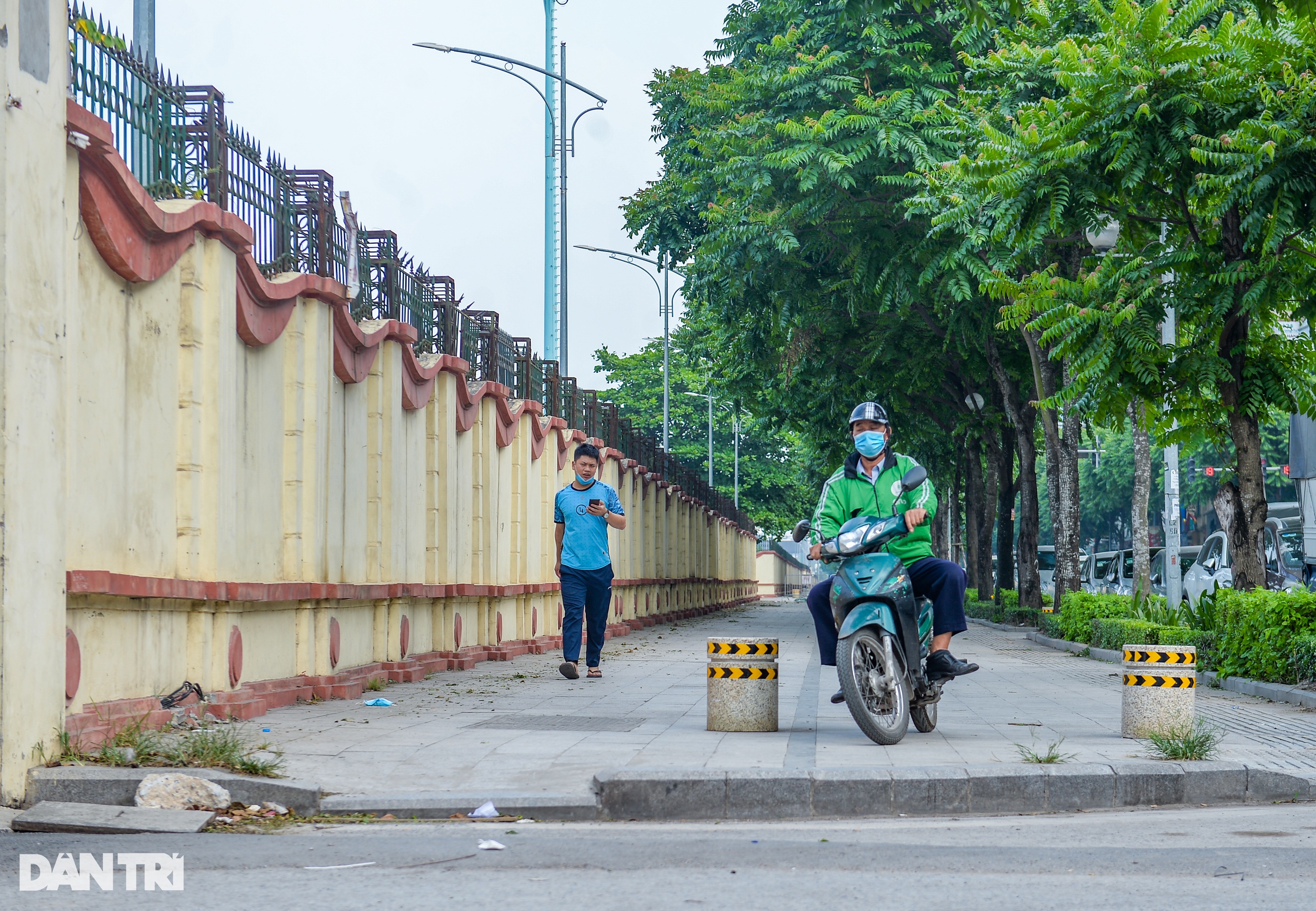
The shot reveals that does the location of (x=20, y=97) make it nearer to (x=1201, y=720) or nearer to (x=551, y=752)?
(x=551, y=752)

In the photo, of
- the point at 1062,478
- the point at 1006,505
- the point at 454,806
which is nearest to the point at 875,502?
the point at 454,806

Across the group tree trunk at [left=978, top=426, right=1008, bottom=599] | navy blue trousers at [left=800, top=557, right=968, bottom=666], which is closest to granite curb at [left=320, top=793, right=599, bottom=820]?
navy blue trousers at [left=800, top=557, right=968, bottom=666]

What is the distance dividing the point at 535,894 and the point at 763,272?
17.4 metres

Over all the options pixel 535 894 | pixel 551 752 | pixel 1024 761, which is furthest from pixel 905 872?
pixel 551 752

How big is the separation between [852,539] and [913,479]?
1.53 feet

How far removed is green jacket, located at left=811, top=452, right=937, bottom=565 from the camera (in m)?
8.39

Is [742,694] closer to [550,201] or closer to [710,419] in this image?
[550,201]

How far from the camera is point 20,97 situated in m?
6.53

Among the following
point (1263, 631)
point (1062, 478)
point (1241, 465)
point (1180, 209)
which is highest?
point (1180, 209)

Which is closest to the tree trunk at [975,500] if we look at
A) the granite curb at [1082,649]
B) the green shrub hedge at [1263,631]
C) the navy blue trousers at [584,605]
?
the granite curb at [1082,649]

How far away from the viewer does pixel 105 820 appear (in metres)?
5.84

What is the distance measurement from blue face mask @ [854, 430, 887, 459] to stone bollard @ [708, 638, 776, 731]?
1.25 m

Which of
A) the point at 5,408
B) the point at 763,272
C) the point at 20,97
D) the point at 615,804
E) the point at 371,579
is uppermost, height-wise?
the point at 763,272

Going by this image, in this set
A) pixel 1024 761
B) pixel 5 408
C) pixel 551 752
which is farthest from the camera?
pixel 551 752
